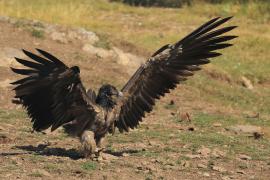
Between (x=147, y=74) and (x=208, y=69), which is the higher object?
(x=147, y=74)

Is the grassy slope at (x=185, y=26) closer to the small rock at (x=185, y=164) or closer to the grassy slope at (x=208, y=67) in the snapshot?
the grassy slope at (x=208, y=67)

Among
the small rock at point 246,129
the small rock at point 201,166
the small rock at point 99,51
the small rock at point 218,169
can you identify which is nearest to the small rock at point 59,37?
the small rock at point 99,51

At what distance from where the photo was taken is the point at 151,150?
34.6 feet

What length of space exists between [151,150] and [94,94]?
1.34m

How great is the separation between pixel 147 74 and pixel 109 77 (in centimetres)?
607

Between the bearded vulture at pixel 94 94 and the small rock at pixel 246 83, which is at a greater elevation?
the bearded vulture at pixel 94 94

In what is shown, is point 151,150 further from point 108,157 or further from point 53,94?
point 53,94

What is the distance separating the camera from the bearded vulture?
8750 millimetres

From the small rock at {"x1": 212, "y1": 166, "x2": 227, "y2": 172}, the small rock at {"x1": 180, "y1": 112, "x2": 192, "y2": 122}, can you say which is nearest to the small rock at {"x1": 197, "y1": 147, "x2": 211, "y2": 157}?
the small rock at {"x1": 212, "y1": 166, "x2": 227, "y2": 172}

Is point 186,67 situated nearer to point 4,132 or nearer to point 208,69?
point 4,132

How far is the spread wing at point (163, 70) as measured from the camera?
10.2m

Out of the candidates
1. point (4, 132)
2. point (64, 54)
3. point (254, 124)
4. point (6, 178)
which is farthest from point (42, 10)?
point (6, 178)

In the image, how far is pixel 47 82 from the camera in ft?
29.0

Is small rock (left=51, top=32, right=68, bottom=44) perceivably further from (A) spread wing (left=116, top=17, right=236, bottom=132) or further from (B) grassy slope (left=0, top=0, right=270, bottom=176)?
(A) spread wing (left=116, top=17, right=236, bottom=132)
